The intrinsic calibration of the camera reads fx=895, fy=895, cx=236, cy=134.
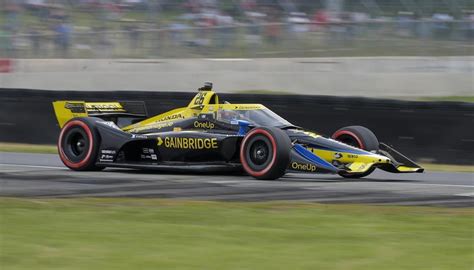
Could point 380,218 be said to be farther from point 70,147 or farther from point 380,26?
point 380,26

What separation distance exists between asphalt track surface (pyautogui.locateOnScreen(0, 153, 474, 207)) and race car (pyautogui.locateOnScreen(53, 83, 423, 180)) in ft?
0.59

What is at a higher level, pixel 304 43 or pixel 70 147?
pixel 304 43

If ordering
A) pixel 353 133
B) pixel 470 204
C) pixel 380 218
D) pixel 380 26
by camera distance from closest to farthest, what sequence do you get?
pixel 380 218
pixel 470 204
pixel 353 133
pixel 380 26

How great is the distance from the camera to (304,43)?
18250mm

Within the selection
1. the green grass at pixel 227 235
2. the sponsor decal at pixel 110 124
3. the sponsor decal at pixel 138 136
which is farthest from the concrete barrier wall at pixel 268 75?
the green grass at pixel 227 235

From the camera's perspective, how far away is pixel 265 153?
10.9 m

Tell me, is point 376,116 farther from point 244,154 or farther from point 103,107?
point 103,107

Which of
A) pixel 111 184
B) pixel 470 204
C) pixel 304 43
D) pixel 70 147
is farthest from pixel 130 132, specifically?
pixel 304 43

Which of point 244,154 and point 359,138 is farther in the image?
point 359,138

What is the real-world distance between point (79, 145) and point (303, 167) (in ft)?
11.8

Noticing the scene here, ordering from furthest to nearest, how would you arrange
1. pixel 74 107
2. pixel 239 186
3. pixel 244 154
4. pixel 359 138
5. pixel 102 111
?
pixel 102 111
pixel 74 107
pixel 359 138
pixel 244 154
pixel 239 186

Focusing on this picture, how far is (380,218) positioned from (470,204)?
5.11 feet

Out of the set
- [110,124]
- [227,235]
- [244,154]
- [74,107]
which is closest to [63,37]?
[74,107]

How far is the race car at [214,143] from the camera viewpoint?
10.8 m
